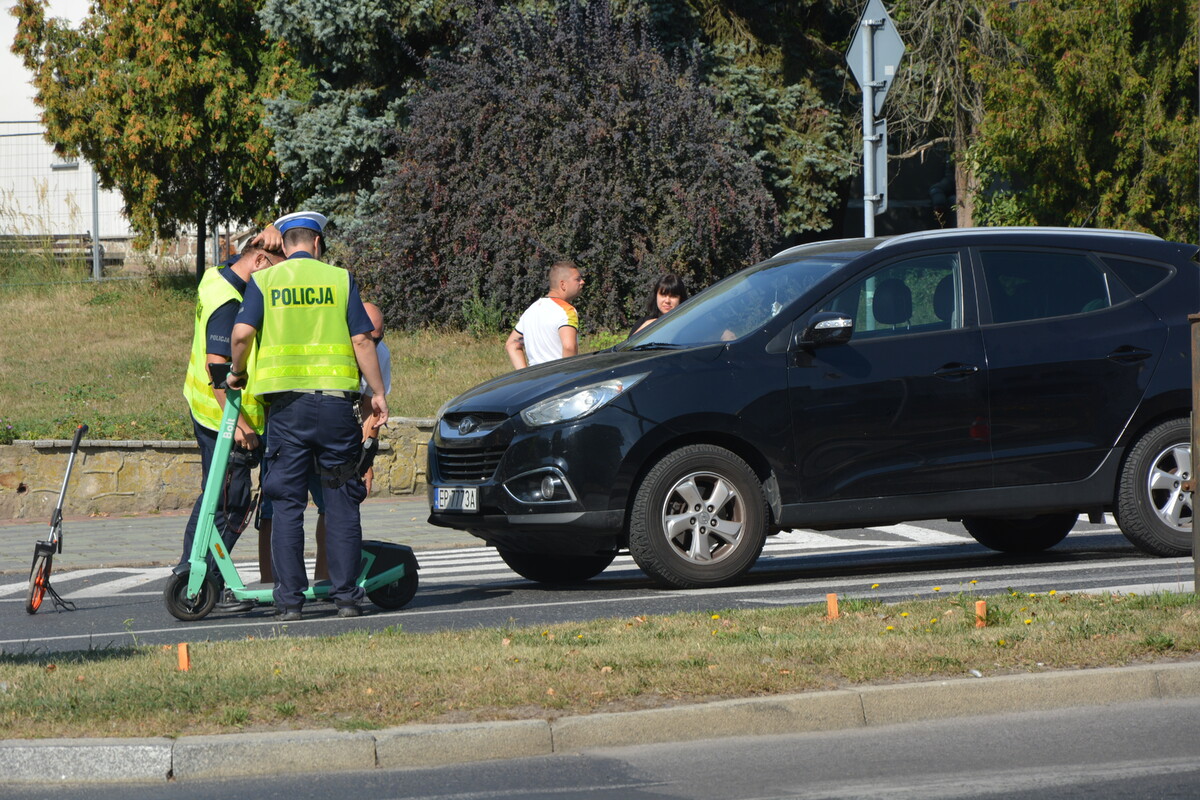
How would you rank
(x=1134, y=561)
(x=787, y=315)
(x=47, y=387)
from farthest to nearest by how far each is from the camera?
(x=47, y=387)
(x=1134, y=561)
(x=787, y=315)

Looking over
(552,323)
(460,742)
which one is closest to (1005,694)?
(460,742)

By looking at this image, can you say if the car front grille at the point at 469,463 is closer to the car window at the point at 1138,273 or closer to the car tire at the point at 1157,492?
the car tire at the point at 1157,492

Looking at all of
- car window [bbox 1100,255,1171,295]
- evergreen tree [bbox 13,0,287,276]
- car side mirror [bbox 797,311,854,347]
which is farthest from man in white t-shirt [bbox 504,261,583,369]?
evergreen tree [bbox 13,0,287,276]

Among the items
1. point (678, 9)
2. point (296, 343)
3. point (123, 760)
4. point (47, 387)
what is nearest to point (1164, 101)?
point (678, 9)

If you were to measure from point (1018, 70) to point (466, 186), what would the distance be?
728cm

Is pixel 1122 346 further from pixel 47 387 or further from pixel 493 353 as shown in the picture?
pixel 47 387

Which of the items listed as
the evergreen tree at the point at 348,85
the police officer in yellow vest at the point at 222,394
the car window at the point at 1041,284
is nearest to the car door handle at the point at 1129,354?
the car window at the point at 1041,284

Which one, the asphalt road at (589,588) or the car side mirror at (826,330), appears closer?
the asphalt road at (589,588)

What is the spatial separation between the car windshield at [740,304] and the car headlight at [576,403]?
Result: 675mm

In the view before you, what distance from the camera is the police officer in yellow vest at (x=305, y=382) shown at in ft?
25.1

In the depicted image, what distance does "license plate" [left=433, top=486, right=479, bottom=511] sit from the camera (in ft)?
28.0

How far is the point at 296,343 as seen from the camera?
767 centimetres

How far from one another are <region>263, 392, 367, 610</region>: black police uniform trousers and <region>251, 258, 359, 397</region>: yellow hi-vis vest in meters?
0.10

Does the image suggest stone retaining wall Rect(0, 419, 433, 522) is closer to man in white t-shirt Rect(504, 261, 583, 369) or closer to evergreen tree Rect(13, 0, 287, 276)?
man in white t-shirt Rect(504, 261, 583, 369)
